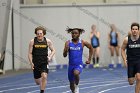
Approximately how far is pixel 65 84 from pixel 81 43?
477 cm

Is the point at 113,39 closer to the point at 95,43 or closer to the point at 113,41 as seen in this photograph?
the point at 113,41

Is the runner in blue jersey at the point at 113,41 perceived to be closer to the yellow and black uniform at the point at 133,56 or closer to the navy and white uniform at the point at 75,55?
the navy and white uniform at the point at 75,55

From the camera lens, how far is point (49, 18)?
2602cm

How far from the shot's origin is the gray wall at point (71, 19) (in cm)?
2594

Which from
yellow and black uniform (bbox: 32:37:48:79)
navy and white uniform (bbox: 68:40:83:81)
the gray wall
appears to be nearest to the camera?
navy and white uniform (bbox: 68:40:83:81)

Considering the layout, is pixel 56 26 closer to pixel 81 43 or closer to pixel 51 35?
pixel 51 35

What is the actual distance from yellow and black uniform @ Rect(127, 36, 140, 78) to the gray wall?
46.2 feet

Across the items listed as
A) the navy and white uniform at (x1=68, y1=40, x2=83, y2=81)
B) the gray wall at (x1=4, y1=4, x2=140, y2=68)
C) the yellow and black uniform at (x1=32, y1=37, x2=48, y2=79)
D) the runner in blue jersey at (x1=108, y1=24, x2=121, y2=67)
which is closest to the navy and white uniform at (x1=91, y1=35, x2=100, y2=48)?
the runner in blue jersey at (x1=108, y1=24, x2=121, y2=67)

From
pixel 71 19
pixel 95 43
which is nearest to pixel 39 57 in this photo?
pixel 95 43

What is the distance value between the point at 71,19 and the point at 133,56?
47.8ft

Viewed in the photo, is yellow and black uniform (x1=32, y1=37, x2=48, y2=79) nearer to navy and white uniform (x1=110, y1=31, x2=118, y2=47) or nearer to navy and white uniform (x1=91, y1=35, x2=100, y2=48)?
navy and white uniform (x1=91, y1=35, x2=100, y2=48)

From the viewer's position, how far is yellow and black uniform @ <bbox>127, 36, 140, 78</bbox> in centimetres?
1160

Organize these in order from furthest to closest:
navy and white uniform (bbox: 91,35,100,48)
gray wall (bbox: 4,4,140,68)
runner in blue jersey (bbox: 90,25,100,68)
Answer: gray wall (bbox: 4,4,140,68), navy and white uniform (bbox: 91,35,100,48), runner in blue jersey (bbox: 90,25,100,68)

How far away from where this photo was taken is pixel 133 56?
11680mm
